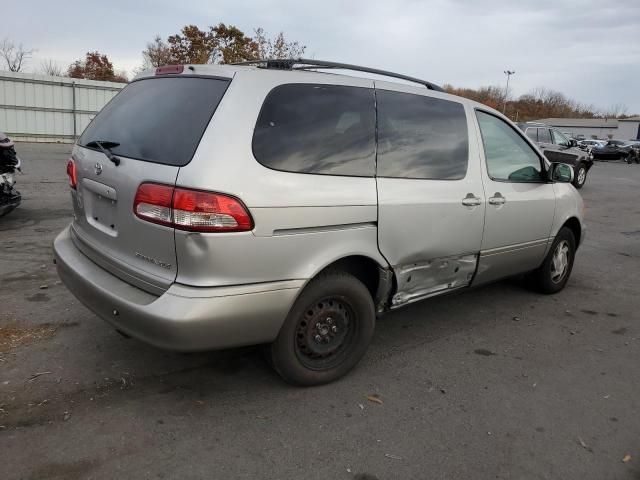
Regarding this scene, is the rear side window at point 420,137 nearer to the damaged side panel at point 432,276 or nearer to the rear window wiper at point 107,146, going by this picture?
the damaged side panel at point 432,276

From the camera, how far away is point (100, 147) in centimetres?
309

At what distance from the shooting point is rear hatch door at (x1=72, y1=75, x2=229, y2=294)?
2641 millimetres

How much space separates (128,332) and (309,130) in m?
1.50

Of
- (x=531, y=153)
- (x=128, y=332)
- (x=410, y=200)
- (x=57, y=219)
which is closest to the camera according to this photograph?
(x=128, y=332)

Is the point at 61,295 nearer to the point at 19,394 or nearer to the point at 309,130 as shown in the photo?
the point at 19,394

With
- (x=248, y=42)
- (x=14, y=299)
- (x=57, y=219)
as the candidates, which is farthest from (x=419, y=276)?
(x=248, y=42)

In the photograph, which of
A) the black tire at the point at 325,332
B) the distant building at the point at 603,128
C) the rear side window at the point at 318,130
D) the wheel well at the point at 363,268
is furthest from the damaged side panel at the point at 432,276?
the distant building at the point at 603,128

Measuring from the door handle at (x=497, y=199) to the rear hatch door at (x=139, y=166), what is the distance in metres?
2.31

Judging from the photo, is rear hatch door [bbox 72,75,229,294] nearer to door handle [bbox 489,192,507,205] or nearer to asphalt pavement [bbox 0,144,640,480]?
asphalt pavement [bbox 0,144,640,480]

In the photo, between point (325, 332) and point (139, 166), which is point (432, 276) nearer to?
point (325, 332)

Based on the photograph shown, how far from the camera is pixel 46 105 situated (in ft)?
69.5

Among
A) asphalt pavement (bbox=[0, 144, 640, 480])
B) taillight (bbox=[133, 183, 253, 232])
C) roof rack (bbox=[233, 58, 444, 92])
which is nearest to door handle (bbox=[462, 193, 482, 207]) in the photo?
roof rack (bbox=[233, 58, 444, 92])

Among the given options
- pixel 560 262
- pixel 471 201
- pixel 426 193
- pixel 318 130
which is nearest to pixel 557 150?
pixel 560 262

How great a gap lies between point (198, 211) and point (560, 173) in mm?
3656
